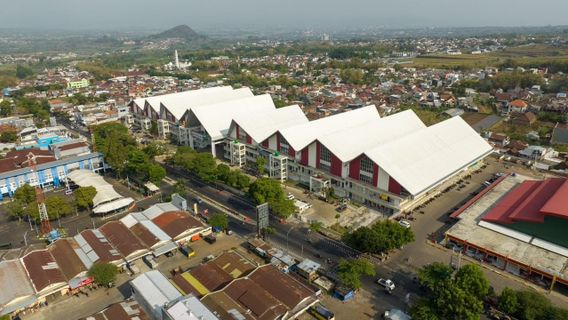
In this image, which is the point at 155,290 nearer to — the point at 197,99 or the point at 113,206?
the point at 113,206

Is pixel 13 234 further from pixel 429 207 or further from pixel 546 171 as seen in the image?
pixel 546 171

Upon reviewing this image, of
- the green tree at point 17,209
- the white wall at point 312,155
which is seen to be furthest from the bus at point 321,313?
the green tree at point 17,209

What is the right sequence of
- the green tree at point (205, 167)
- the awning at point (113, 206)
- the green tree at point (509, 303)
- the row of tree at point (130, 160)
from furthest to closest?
the row of tree at point (130, 160) < the green tree at point (205, 167) < the awning at point (113, 206) < the green tree at point (509, 303)

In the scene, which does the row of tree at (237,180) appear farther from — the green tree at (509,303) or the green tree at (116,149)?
the green tree at (509,303)

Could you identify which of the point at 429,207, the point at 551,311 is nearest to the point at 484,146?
the point at 429,207

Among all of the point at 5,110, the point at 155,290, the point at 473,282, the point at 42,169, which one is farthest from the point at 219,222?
the point at 5,110


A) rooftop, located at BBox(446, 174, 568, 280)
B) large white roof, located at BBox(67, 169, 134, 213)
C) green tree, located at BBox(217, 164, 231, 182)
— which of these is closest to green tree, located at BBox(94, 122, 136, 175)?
large white roof, located at BBox(67, 169, 134, 213)
